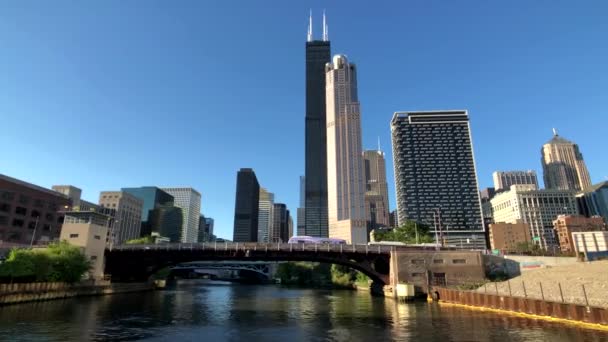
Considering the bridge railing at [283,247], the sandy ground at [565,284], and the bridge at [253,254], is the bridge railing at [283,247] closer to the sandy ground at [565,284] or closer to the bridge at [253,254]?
the bridge at [253,254]

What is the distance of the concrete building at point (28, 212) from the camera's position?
13000 cm

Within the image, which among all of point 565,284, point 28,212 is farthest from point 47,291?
point 565,284

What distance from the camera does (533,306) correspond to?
4856 cm

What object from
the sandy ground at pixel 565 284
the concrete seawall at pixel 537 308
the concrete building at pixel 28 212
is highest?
the concrete building at pixel 28 212

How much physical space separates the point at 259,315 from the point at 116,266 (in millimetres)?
63308

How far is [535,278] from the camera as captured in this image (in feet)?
251

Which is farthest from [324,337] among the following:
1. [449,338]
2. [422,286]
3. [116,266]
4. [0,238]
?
[0,238]

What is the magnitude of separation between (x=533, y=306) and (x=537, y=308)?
0.69m

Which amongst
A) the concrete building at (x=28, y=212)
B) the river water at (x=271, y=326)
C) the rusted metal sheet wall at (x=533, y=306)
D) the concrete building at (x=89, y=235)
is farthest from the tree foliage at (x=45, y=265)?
the rusted metal sheet wall at (x=533, y=306)

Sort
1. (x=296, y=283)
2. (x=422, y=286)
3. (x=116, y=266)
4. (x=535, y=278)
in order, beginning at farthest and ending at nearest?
(x=296, y=283) < (x=116, y=266) < (x=422, y=286) < (x=535, y=278)

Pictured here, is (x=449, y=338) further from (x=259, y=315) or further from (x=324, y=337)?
(x=259, y=315)

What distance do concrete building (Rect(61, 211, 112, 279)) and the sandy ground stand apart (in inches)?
3561

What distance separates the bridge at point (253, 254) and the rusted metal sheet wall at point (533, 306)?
987 inches

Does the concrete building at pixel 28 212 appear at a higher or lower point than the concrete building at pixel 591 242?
higher
